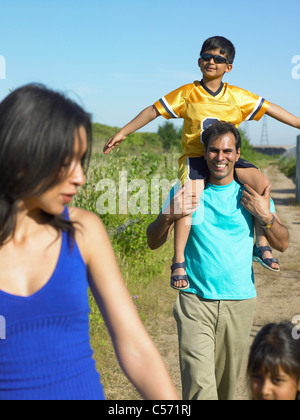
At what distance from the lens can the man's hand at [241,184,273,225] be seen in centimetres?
289

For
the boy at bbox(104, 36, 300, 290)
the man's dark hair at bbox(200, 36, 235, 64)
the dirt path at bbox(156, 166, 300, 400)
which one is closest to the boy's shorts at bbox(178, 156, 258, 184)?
the boy at bbox(104, 36, 300, 290)

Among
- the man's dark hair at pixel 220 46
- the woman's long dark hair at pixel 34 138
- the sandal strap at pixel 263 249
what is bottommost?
the sandal strap at pixel 263 249

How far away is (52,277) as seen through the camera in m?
1.41

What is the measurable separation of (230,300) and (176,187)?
3.15 ft

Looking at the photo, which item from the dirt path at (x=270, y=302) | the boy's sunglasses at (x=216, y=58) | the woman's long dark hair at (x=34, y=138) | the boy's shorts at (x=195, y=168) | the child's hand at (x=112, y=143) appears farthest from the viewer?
the dirt path at (x=270, y=302)

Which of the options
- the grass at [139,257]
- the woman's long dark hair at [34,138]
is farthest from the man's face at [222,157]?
the grass at [139,257]

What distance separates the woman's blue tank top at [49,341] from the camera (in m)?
1.37

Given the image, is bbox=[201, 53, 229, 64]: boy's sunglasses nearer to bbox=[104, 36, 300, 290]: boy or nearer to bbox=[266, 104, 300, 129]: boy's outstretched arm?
bbox=[104, 36, 300, 290]: boy

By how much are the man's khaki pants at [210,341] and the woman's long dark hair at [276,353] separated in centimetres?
90

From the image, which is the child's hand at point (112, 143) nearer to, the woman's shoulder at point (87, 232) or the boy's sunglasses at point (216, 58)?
the boy's sunglasses at point (216, 58)

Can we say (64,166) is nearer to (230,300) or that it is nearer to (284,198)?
(230,300)

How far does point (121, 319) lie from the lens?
149cm

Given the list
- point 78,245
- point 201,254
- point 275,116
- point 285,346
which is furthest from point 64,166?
point 275,116

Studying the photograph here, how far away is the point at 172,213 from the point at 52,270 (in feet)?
5.51
